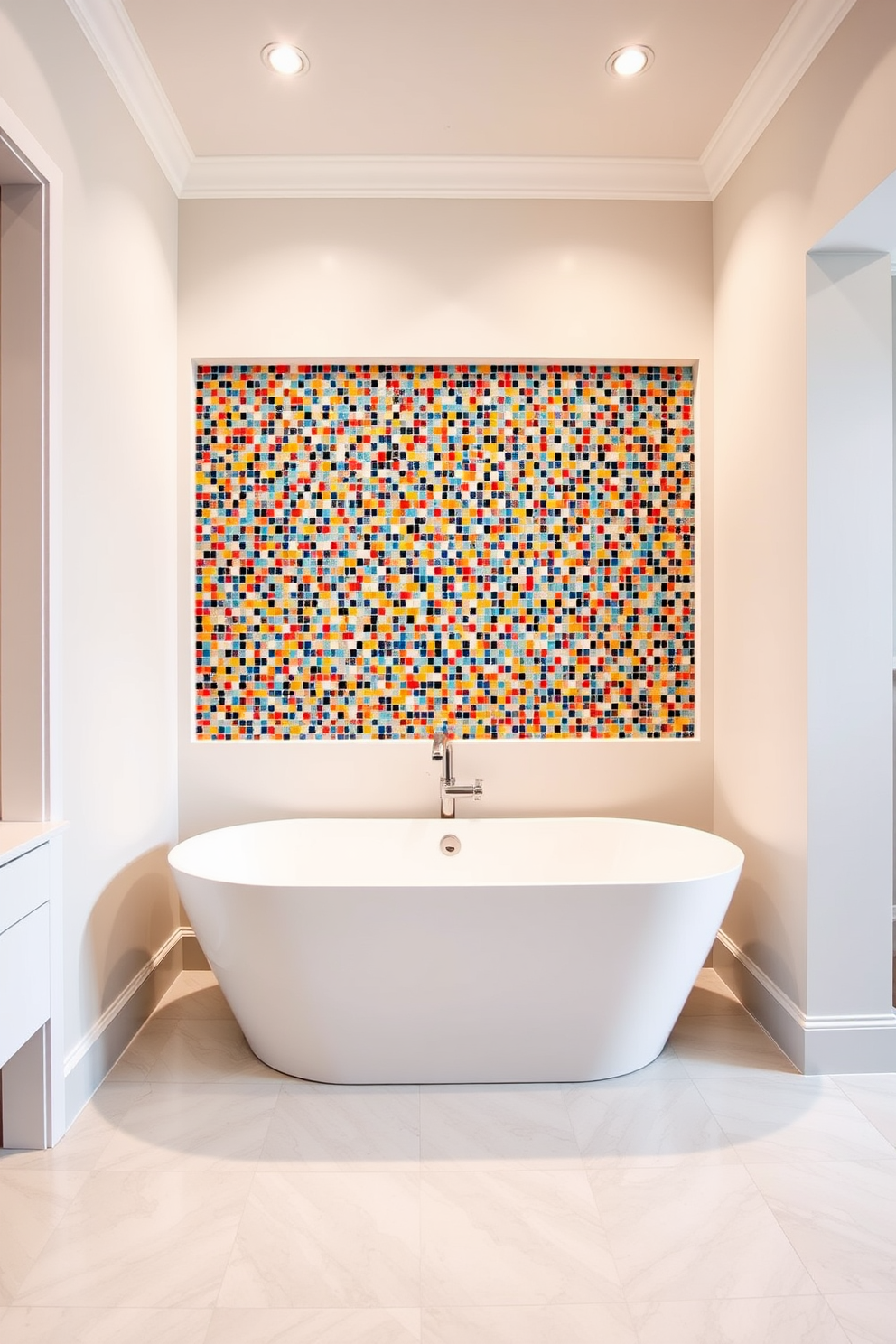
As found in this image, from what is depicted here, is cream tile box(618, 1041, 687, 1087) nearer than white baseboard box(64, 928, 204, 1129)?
No

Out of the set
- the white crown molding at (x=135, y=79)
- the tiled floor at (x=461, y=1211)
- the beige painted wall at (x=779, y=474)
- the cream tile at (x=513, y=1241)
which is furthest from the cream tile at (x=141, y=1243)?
the white crown molding at (x=135, y=79)

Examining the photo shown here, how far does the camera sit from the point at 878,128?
6.49ft

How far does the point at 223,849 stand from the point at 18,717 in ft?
3.13

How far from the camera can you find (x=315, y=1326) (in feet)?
4.95

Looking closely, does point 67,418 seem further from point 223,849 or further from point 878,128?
point 878,128

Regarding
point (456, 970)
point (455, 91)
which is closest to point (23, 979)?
point (456, 970)

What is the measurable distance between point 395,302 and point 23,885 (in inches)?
89.8

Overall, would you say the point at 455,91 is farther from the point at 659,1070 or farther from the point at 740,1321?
the point at 740,1321

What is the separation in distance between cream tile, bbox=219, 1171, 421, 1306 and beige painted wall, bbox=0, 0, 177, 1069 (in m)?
0.74

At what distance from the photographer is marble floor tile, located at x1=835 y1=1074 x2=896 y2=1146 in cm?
214

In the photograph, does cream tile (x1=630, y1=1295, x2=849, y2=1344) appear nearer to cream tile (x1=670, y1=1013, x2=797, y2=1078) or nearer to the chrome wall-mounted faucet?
cream tile (x1=670, y1=1013, x2=797, y2=1078)

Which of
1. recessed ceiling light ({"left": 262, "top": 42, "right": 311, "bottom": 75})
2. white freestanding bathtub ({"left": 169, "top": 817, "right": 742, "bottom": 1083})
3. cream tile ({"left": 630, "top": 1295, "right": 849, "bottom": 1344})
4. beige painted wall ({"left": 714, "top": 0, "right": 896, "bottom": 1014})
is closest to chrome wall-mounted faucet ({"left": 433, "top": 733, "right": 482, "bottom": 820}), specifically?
white freestanding bathtub ({"left": 169, "top": 817, "right": 742, "bottom": 1083})

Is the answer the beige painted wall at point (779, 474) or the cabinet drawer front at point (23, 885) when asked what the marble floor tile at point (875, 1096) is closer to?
the beige painted wall at point (779, 474)

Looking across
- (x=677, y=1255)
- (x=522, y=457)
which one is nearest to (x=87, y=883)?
(x=677, y=1255)
